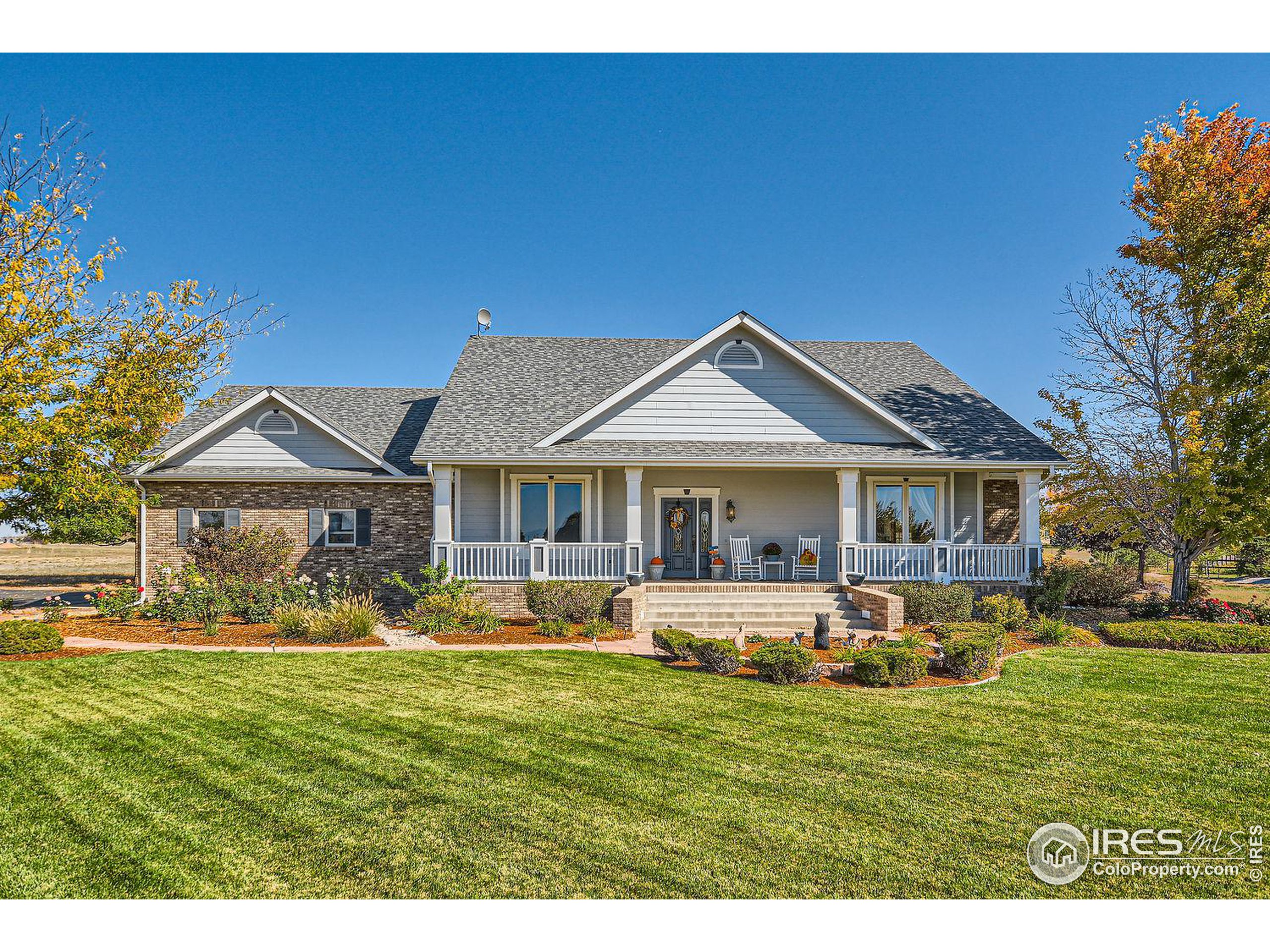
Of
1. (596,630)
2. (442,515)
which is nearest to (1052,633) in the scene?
(596,630)

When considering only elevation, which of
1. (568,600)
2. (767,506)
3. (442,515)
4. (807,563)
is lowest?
(568,600)

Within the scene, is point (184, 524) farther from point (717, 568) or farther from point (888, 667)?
point (888, 667)

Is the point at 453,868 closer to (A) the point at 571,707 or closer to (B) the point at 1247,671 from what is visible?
(A) the point at 571,707

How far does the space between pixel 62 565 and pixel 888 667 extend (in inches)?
1748

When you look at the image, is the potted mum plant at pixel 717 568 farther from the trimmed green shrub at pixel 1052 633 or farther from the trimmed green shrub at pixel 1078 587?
the trimmed green shrub at pixel 1078 587

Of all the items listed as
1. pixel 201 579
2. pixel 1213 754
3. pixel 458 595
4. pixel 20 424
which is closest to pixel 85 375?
pixel 20 424

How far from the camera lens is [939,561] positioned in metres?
15.6

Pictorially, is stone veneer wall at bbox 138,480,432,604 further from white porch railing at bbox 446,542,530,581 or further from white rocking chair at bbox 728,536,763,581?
white rocking chair at bbox 728,536,763,581

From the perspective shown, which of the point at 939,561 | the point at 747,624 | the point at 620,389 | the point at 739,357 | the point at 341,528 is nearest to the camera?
the point at 747,624

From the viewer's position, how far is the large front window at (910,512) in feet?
57.6

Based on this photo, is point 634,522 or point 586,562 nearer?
point 634,522

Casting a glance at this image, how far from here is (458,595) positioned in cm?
1366

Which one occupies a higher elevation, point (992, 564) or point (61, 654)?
point (992, 564)

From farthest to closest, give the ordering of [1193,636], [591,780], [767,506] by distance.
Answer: [767,506], [1193,636], [591,780]
